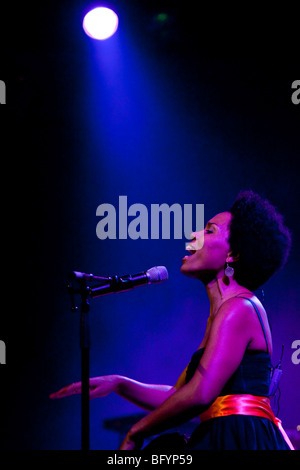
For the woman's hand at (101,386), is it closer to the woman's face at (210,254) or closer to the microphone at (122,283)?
the microphone at (122,283)

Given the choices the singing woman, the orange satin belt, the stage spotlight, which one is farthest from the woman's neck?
the stage spotlight

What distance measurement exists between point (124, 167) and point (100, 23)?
1243 mm

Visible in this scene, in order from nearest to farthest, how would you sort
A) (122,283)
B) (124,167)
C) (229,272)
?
(122,283), (229,272), (124,167)

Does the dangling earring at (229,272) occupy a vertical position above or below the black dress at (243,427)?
above

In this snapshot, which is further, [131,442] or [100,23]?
[100,23]

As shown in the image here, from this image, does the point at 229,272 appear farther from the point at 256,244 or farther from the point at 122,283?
the point at 122,283

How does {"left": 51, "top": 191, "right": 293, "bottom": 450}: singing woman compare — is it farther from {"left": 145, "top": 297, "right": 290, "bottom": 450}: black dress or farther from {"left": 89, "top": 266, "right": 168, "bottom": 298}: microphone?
{"left": 89, "top": 266, "right": 168, "bottom": 298}: microphone

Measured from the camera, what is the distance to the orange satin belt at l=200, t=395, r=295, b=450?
6.49 feet

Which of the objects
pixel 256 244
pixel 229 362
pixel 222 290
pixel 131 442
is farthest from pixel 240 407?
pixel 256 244

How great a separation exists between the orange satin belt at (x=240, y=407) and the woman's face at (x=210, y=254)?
2.17 feet

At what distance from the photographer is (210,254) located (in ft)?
7.93

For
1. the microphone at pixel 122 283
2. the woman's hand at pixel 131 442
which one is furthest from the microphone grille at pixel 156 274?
the woman's hand at pixel 131 442

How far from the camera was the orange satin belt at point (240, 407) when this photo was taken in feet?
6.49

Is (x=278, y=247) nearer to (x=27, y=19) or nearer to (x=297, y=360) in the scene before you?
(x=297, y=360)
